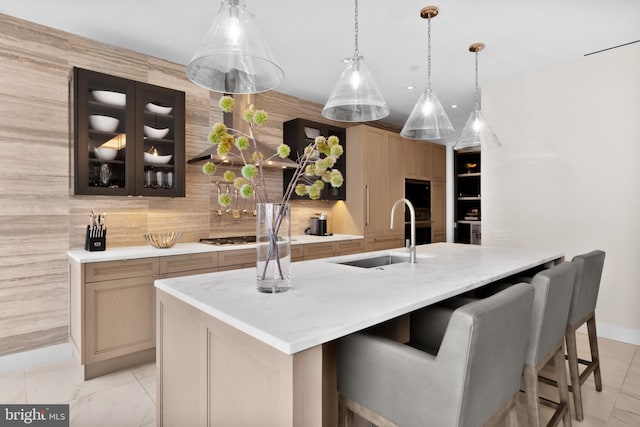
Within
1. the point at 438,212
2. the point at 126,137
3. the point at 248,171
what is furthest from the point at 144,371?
the point at 438,212

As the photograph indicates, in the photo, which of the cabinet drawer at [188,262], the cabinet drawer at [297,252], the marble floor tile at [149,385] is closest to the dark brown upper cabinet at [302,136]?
the cabinet drawer at [297,252]

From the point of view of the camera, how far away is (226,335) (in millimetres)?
1225

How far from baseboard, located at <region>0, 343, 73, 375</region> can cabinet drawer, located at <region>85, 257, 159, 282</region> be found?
813mm

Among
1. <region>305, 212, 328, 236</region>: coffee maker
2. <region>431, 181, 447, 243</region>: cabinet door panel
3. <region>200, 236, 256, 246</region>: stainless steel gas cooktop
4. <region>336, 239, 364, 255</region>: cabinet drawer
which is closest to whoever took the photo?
<region>200, 236, 256, 246</region>: stainless steel gas cooktop

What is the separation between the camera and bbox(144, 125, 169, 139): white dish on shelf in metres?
3.12

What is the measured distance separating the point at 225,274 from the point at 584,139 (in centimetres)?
356

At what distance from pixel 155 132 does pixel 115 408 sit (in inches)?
84.0

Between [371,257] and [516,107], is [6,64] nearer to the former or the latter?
[371,257]

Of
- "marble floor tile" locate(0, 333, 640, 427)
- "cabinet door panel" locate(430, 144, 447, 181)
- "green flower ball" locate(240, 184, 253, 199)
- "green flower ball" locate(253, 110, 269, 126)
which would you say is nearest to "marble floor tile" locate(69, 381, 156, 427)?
"marble floor tile" locate(0, 333, 640, 427)

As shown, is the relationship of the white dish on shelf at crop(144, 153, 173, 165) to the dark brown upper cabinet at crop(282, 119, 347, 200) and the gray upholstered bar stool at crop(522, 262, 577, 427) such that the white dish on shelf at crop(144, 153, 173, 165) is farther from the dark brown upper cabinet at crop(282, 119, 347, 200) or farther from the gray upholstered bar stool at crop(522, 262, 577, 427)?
the gray upholstered bar stool at crop(522, 262, 577, 427)

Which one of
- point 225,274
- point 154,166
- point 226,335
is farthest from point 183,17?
point 226,335

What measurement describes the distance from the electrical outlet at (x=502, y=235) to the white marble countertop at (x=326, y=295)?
5.88 feet

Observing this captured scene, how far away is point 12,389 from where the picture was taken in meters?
2.43

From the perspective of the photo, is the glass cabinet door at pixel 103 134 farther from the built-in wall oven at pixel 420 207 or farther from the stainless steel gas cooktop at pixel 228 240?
the built-in wall oven at pixel 420 207
